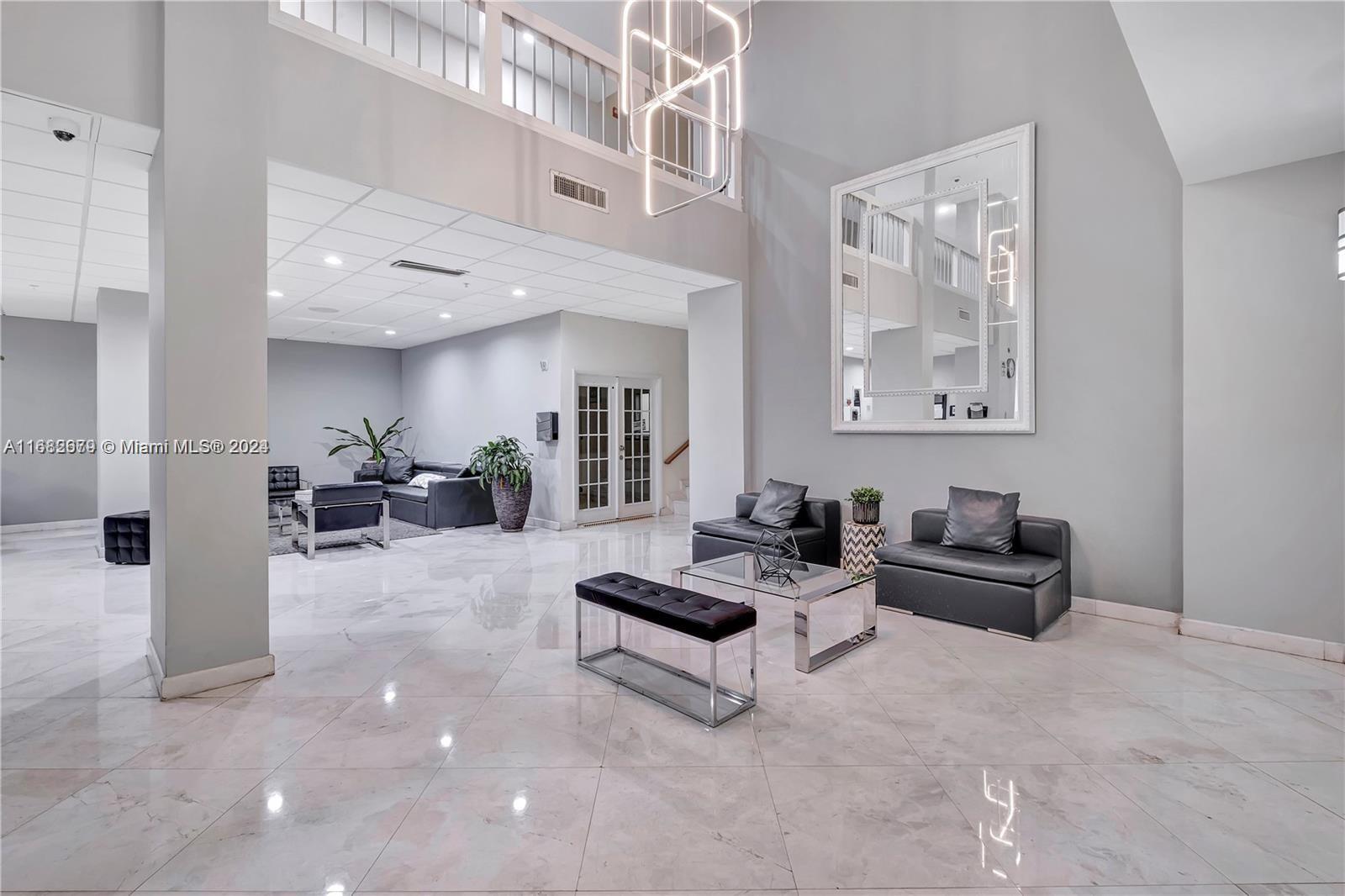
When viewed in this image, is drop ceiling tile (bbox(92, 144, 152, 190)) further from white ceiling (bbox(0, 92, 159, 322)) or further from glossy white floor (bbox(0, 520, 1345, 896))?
glossy white floor (bbox(0, 520, 1345, 896))

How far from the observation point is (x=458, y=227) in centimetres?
486

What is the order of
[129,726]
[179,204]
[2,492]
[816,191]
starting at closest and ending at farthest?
[129,726], [179,204], [816,191], [2,492]

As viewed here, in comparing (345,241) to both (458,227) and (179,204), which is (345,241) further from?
(179,204)

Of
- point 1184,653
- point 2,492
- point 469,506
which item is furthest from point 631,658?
point 2,492

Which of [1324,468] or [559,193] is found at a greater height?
[559,193]

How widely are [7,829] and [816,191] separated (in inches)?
264

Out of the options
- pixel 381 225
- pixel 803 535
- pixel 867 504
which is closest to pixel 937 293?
pixel 867 504

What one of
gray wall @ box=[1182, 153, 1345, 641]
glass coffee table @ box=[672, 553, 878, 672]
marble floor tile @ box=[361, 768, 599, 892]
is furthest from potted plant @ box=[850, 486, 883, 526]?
marble floor tile @ box=[361, 768, 599, 892]

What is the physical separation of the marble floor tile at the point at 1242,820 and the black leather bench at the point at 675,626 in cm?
151

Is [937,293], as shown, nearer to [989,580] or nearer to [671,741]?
[989,580]

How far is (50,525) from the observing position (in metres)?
8.37

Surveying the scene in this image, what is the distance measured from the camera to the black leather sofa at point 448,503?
8508 mm

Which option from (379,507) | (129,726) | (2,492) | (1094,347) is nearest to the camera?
(129,726)

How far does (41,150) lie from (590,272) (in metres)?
3.88
